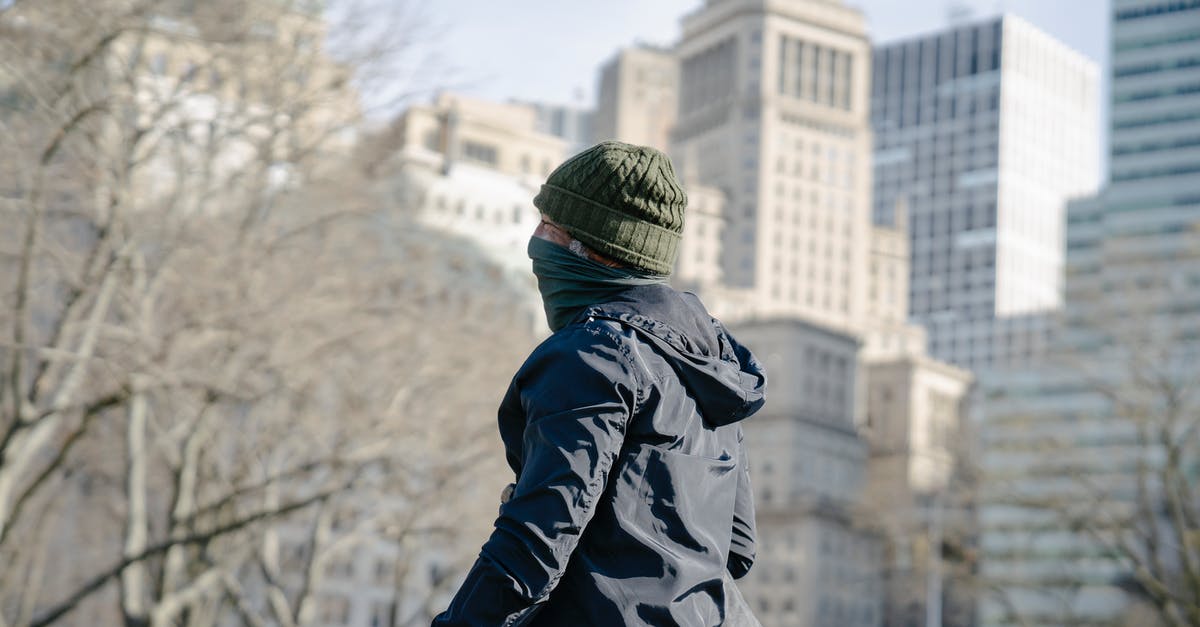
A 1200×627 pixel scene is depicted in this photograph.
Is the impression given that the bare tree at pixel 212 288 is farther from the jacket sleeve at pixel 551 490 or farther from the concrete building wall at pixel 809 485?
the concrete building wall at pixel 809 485

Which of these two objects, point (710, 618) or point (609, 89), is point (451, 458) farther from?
point (609, 89)

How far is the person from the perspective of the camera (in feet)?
10.5

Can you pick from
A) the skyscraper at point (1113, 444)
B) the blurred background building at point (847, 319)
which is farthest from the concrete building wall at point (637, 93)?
the skyscraper at point (1113, 444)

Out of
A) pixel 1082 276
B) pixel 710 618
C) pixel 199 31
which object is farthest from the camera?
pixel 1082 276

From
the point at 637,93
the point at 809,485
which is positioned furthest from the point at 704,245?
the point at 637,93

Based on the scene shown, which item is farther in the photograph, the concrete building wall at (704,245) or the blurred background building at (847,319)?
the concrete building wall at (704,245)

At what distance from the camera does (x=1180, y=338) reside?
3125cm

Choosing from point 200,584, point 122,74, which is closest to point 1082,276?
point 200,584

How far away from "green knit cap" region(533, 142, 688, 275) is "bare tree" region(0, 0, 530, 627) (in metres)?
11.5

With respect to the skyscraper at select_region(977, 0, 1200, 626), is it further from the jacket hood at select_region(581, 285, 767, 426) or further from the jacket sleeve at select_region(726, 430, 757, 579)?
the jacket hood at select_region(581, 285, 767, 426)

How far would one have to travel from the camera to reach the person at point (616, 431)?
3.19 m

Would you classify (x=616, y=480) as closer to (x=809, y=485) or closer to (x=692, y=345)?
(x=692, y=345)

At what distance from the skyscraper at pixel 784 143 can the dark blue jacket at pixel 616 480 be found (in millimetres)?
134672

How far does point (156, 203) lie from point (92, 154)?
8.13ft
